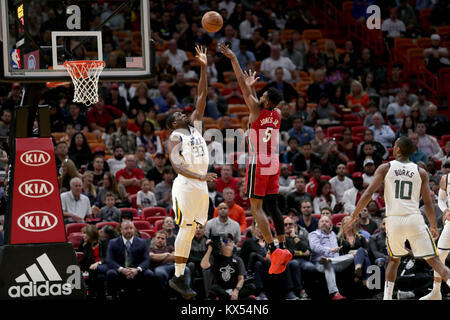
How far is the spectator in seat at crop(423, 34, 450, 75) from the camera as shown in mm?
19656

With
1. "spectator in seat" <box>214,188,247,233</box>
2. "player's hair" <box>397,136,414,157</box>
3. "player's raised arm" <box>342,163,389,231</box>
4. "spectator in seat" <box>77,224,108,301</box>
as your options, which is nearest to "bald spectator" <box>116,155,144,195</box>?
"spectator in seat" <box>214,188,247,233</box>

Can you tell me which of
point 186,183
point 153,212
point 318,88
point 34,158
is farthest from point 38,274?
point 318,88

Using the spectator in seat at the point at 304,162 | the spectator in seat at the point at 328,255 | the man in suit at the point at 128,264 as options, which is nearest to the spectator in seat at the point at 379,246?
the spectator in seat at the point at 328,255

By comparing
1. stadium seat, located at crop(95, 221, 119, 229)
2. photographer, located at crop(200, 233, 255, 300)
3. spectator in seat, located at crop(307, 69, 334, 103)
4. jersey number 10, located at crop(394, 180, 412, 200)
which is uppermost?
spectator in seat, located at crop(307, 69, 334, 103)

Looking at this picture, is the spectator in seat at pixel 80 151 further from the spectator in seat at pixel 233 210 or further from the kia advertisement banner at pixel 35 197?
the kia advertisement banner at pixel 35 197

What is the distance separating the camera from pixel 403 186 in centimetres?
1007

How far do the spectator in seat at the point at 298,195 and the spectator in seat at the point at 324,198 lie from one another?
0.35 meters

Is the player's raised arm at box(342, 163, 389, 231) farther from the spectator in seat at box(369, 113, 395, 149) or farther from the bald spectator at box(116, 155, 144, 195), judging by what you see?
the spectator in seat at box(369, 113, 395, 149)

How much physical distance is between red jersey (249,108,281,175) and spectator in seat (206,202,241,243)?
279 cm

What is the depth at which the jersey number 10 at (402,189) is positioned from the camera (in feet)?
33.0

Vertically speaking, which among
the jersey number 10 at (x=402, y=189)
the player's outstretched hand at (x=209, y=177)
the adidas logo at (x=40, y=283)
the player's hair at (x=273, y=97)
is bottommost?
the adidas logo at (x=40, y=283)
